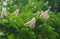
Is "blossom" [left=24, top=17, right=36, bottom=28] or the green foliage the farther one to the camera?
"blossom" [left=24, top=17, right=36, bottom=28]

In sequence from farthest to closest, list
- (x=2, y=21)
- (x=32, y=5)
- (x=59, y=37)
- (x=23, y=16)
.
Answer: (x=32, y=5), (x=59, y=37), (x=23, y=16), (x=2, y=21)

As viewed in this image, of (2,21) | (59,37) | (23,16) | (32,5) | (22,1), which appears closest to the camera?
(2,21)

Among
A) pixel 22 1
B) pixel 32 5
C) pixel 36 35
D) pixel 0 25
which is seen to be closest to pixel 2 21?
pixel 0 25

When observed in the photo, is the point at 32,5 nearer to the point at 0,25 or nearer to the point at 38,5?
the point at 38,5

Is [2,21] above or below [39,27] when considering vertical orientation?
below

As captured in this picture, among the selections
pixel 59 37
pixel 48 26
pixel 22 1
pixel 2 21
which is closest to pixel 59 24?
pixel 59 37

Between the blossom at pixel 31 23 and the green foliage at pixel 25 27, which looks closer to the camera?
the green foliage at pixel 25 27

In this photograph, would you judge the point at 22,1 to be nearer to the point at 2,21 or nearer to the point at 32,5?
the point at 32,5

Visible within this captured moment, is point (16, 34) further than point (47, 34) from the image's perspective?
No

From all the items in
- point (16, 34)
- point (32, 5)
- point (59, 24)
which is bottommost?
point (16, 34)
